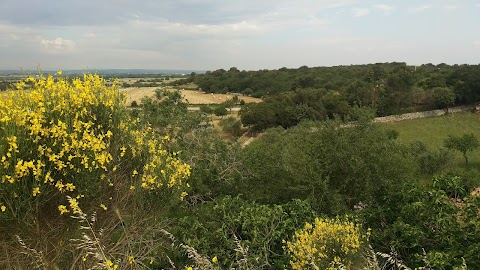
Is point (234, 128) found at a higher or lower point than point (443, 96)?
lower

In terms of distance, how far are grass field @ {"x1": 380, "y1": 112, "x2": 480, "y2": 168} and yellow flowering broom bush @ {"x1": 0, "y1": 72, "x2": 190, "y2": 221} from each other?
4035 centimetres

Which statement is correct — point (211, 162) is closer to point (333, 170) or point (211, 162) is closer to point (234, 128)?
point (333, 170)

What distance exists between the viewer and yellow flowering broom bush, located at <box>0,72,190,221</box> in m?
5.23

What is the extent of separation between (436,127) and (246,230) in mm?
47942

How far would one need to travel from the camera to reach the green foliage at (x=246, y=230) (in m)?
8.11

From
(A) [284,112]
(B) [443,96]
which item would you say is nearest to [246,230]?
(A) [284,112]

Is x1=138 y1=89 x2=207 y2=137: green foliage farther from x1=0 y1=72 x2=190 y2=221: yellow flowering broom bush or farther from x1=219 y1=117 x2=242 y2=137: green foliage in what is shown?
x1=219 y1=117 x2=242 y2=137: green foliage

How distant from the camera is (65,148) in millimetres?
5418

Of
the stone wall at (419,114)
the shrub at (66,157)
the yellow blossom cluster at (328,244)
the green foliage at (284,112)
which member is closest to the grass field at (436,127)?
the stone wall at (419,114)

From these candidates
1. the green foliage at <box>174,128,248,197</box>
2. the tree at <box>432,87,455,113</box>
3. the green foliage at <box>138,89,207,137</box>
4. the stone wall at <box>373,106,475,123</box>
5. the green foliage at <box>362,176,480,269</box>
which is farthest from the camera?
the tree at <box>432,87,455,113</box>

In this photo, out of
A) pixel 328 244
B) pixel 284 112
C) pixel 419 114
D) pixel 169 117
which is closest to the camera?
pixel 328 244

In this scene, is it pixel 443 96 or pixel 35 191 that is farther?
pixel 443 96

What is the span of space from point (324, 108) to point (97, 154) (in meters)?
52.1

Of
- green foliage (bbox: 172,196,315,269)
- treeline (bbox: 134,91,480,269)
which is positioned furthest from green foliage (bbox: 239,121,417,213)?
green foliage (bbox: 172,196,315,269)
